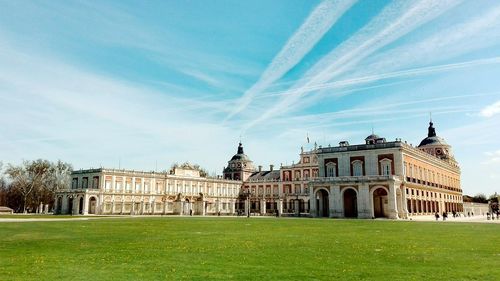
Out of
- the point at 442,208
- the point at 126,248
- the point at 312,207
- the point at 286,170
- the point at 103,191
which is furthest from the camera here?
the point at 286,170

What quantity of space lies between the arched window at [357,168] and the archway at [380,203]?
3.58 metres

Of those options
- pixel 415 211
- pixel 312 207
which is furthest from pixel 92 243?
pixel 415 211

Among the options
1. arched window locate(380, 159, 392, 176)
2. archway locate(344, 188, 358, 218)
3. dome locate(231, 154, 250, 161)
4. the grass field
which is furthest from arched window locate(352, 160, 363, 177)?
dome locate(231, 154, 250, 161)

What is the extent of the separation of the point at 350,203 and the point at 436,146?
43.2m

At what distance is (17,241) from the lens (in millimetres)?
19312

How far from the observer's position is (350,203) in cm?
6494

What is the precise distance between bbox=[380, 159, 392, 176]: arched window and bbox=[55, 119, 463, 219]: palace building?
146 millimetres

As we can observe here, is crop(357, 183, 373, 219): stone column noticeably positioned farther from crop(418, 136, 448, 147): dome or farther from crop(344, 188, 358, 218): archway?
crop(418, 136, 448, 147): dome

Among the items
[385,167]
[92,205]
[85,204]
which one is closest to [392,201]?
[385,167]

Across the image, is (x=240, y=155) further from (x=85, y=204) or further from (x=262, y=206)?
(x=85, y=204)

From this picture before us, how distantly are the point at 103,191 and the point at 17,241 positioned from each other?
59.2 meters

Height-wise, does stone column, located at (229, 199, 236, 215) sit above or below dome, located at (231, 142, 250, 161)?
below

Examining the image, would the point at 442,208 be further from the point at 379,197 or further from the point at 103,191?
the point at 103,191

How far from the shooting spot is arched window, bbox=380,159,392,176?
62106 mm
